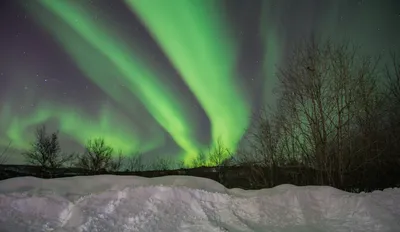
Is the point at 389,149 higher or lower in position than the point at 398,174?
higher

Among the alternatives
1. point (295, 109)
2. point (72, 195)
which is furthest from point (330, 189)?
point (295, 109)

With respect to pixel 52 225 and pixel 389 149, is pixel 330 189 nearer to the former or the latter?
pixel 52 225

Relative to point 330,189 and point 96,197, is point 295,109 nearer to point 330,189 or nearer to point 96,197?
point 330,189

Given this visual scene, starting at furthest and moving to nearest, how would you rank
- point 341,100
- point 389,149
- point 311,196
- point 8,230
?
point 389,149 → point 341,100 → point 311,196 → point 8,230

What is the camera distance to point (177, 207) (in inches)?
165

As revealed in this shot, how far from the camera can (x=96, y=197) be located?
415 centimetres

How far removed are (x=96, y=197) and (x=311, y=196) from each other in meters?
2.83

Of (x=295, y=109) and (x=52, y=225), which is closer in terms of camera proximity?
(x=52, y=225)

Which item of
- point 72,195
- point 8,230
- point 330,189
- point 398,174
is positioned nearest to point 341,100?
point 398,174

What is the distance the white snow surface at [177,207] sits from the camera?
3895mm

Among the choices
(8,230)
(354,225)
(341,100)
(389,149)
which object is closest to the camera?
(8,230)

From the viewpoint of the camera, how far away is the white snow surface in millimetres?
3895

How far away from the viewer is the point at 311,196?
4520 millimetres

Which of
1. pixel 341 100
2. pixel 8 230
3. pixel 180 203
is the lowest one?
pixel 8 230
